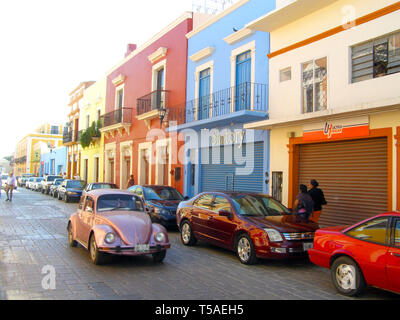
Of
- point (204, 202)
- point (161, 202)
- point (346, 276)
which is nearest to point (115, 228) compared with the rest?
point (204, 202)

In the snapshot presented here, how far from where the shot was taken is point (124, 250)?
278 inches

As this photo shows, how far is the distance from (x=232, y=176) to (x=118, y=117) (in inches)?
489

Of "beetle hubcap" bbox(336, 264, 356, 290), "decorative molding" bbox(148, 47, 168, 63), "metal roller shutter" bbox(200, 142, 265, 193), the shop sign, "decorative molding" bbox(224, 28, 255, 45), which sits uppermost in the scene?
"decorative molding" bbox(148, 47, 168, 63)

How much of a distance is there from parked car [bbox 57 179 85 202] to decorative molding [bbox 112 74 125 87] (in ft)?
24.4

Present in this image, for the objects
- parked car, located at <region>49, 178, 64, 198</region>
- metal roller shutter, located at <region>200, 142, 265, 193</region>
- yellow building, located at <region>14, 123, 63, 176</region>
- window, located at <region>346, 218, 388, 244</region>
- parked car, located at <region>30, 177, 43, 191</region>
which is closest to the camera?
window, located at <region>346, 218, 388, 244</region>

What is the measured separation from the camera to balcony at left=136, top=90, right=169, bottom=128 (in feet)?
66.0

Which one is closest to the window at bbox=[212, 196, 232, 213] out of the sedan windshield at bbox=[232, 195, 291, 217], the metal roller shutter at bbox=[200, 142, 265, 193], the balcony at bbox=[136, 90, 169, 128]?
the sedan windshield at bbox=[232, 195, 291, 217]

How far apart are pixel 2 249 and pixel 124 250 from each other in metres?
3.34

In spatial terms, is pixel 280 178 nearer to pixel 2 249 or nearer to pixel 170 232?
pixel 170 232

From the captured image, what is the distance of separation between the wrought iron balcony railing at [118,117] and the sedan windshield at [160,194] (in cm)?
1142

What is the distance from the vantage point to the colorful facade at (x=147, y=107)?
19562mm

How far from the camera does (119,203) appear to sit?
845cm

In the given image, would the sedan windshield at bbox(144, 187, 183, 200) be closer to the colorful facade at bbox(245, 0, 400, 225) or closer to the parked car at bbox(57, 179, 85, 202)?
the colorful facade at bbox(245, 0, 400, 225)
